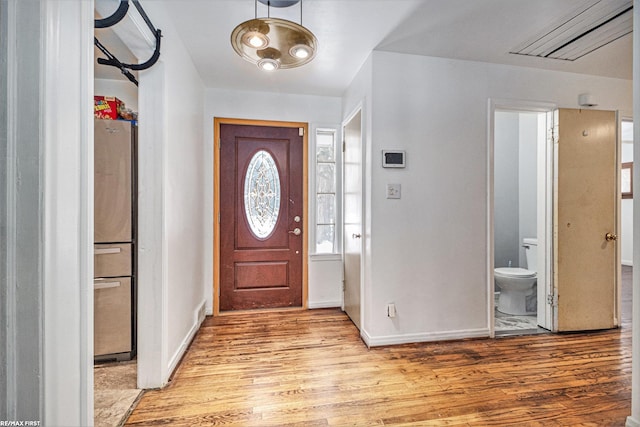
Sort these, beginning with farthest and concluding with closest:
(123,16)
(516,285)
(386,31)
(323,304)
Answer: (323,304) < (516,285) < (386,31) < (123,16)

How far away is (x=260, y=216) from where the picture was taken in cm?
330

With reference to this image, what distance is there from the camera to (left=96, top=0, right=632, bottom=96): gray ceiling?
1.88 meters

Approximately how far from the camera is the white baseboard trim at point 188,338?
203cm

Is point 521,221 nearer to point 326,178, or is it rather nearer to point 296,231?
point 326,178

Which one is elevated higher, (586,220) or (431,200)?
(431,200)

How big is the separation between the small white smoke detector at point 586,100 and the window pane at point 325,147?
2.46 meters

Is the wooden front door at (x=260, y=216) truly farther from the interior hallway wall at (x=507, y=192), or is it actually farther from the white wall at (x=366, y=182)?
the interior hallway wall at (x=507, y=192)

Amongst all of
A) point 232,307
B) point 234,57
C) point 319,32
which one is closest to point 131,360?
point 232,307

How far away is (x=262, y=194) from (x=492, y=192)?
7.58ft

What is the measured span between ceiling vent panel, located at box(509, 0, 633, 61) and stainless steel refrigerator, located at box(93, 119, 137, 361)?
3.25 meters

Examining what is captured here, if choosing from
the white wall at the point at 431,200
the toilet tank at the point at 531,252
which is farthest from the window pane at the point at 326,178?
the toilet tank at the point at 531,252

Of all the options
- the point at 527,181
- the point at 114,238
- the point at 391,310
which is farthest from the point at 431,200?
the point at 114,238
